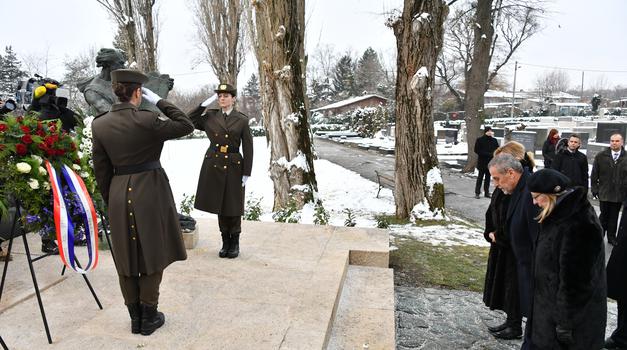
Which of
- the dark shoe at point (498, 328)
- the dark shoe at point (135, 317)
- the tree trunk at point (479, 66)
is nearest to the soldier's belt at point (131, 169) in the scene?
the dark shoe at point (135, 317)

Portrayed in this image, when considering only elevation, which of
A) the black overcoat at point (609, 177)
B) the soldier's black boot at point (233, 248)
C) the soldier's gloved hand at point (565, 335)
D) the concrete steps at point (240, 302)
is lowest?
the concrete steps at point (240, 302)

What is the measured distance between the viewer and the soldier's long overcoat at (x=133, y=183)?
2926 mm

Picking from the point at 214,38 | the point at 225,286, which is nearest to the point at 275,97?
the point at 225,286

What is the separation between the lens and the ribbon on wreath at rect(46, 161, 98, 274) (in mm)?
3045

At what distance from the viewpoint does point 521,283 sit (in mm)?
3303

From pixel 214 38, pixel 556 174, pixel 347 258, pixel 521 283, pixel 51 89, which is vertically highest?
pixel 214 38

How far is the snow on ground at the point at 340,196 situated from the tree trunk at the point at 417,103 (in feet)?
2.49

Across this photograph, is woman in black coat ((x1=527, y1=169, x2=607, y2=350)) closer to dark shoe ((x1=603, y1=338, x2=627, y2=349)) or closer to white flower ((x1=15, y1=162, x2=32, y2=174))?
dark shoe ((x1=603, y1=338, x2=627, y2=349))

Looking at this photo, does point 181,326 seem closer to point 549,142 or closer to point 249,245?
point 249,245

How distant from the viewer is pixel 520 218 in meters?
3.30

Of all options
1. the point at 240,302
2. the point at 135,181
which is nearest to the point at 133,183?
the point at 135,181

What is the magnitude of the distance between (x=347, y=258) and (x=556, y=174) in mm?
2553

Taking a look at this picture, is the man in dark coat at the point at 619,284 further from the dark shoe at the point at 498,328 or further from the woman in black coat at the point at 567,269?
the woman in black coat at the point at 567,269

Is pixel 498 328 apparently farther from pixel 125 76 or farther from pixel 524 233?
pixel 125 76
